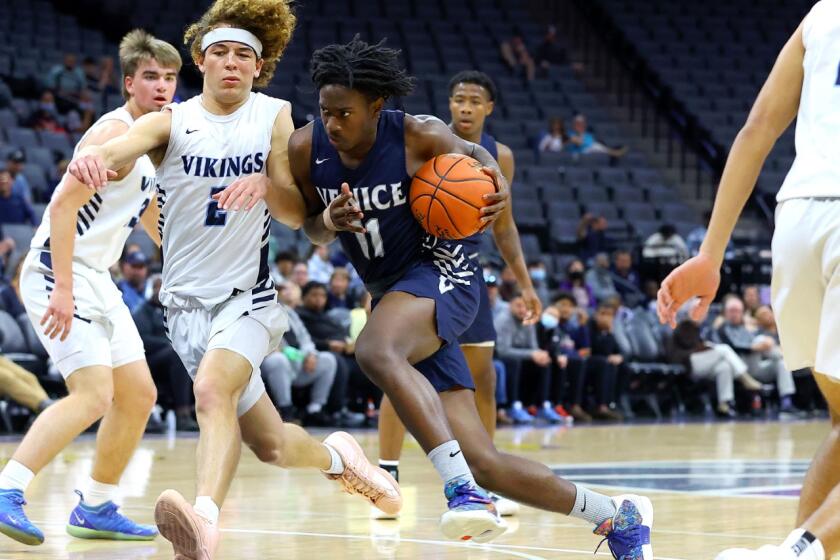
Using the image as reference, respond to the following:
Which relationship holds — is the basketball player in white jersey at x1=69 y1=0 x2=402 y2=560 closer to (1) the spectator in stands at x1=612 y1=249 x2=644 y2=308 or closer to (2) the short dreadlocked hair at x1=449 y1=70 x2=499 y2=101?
(2) the short dreadlocked hair at x1=449 y1=70 x2=499 y2=101

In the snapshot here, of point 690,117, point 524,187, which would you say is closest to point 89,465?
point 524,187

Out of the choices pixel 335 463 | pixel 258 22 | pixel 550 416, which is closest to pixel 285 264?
pixel 550 416

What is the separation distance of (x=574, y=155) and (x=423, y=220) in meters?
14.6

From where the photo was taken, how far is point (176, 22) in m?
18.3

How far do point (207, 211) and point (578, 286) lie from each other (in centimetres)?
1019

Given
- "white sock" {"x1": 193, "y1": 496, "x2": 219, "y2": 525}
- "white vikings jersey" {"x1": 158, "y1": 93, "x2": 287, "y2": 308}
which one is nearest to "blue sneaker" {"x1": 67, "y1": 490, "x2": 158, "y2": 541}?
"white vikings jersey" {"x1": 158, "y1": 93, "x2": 287, "y2": 308}

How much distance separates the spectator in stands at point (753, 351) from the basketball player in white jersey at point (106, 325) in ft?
33.8

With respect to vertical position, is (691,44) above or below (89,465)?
above

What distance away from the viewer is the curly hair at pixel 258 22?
15.0 feet

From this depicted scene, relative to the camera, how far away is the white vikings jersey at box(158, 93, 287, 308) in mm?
4449

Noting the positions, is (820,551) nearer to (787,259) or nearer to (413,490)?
(787,259)

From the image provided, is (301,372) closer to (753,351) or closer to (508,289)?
(508,289)

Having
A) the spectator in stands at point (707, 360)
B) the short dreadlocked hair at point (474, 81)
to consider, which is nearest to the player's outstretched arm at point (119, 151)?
the short dreadlocked hair at point (474, 81)

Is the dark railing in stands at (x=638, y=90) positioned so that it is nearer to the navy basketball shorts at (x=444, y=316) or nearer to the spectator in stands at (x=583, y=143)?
the spectator in stands at (x=583, y=143)
